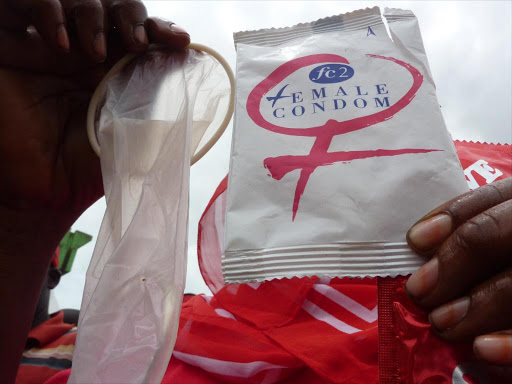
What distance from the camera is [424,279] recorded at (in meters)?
0.41

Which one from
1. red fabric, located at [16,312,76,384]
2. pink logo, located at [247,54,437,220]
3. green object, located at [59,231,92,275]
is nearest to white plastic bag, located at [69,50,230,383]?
pink logo, located at [247,54,437,220]

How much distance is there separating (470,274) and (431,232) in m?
0.05

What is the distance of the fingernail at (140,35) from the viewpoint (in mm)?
672

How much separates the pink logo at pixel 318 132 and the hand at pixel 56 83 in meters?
0.22

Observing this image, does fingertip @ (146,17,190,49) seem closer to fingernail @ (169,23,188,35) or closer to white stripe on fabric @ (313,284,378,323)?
fingernail @ (169,23,188,35)

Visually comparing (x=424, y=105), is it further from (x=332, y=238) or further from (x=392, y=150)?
(x=332, y=238)

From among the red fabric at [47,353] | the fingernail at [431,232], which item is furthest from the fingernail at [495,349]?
the red fabric at [47,353]

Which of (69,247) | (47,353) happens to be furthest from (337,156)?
(69,247)

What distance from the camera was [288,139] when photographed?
520mm

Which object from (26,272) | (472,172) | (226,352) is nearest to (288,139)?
(226,352)

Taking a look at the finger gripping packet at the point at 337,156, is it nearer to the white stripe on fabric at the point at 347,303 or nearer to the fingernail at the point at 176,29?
the fingernail at the point at 176,29

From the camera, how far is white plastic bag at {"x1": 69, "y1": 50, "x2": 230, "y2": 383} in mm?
422

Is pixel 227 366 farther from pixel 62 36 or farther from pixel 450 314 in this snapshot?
pixel 62 36

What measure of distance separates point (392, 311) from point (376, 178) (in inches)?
6.1
